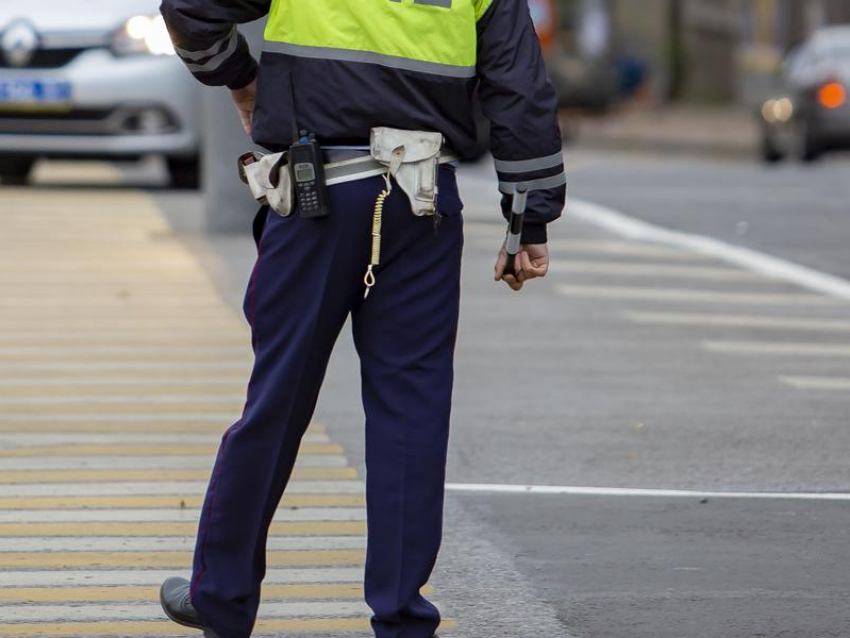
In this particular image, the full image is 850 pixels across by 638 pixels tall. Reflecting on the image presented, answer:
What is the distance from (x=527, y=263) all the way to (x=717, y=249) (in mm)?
8367

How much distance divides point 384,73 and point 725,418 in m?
3.45

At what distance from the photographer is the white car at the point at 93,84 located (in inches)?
567

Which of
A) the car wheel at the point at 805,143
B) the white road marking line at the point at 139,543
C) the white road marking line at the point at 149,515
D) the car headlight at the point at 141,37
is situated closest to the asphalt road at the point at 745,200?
the car wheel at the point at 805,143

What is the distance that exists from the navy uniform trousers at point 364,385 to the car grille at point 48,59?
410 inches

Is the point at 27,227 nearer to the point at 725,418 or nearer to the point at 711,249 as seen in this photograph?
the point at 711,249

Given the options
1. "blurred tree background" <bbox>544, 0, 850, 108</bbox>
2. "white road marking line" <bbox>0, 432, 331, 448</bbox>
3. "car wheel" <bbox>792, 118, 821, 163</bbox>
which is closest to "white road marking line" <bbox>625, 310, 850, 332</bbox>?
"white road marking line" <bbox>0, 432, 331, 448</bbox>

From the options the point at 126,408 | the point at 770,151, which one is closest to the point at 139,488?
the point at 126,408

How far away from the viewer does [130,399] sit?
7473 mm

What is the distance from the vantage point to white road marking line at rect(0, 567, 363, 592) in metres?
5.09

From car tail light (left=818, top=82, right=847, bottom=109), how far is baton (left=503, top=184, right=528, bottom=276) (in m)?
18.3

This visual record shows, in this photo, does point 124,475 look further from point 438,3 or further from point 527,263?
point 438,3

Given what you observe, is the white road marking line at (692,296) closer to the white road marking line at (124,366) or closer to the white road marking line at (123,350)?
the white road marking line at (123,350)

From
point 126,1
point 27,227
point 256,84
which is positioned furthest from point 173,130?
point 256,84

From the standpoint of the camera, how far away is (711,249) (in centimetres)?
1257
